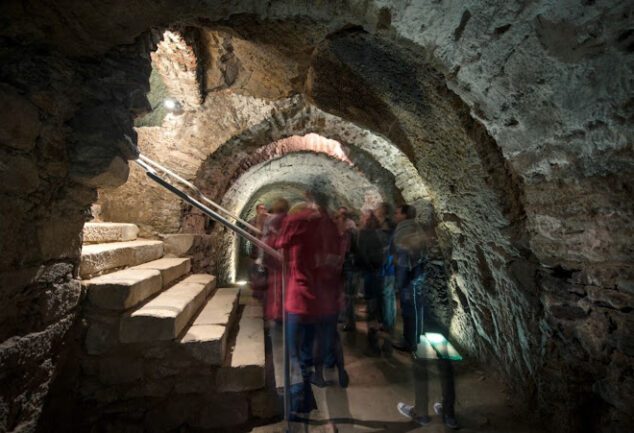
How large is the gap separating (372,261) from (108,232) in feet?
10.3

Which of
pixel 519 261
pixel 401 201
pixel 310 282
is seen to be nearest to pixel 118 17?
pixel 310 282

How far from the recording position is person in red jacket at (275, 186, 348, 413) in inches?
93.8

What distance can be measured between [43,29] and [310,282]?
227 cm

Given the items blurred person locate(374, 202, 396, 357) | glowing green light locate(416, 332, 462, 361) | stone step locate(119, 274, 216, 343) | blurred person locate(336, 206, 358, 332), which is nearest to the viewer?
stone step locate(119, 274, 216, 343)

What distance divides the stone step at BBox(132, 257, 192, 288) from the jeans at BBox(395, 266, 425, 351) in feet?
8.48

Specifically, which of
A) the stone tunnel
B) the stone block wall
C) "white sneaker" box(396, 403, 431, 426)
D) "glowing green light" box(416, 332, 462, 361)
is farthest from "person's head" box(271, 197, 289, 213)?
"white sneaker" box(396, 403, 431, 426)

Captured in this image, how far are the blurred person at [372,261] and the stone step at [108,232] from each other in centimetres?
292

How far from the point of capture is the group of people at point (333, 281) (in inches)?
94.3

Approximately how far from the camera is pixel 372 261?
3.82m

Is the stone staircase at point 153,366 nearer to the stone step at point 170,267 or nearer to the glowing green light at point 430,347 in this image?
the stone step at point 170,267

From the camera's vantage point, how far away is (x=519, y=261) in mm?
2252

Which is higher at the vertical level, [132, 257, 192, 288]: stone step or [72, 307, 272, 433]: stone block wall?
[132, 257, 192, 288]: stone step

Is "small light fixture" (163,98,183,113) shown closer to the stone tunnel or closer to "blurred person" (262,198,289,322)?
the stone tunnel

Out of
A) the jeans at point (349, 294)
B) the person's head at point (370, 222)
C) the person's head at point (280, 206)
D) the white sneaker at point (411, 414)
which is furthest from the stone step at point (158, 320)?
the jeans at point (349, 294)
